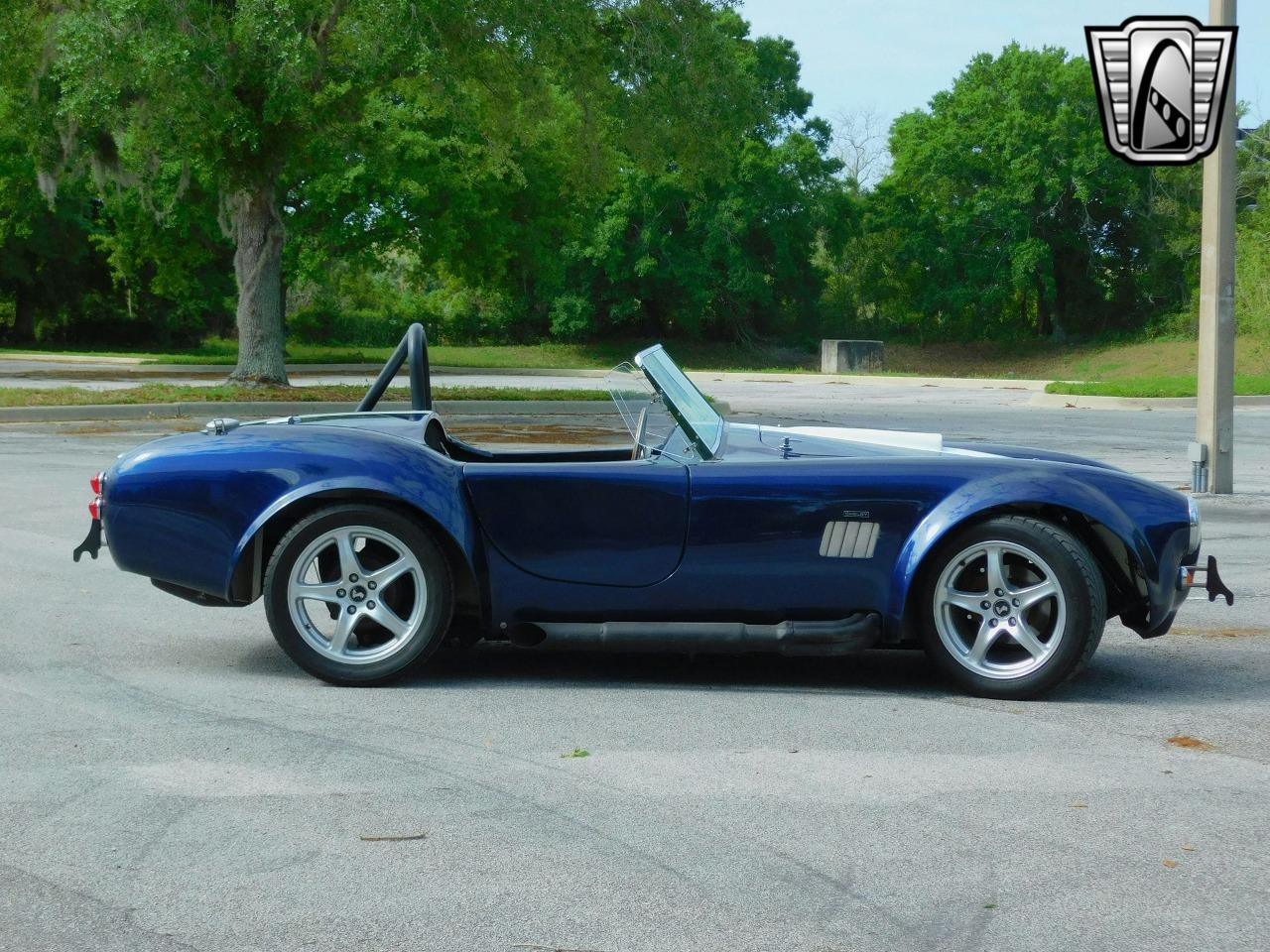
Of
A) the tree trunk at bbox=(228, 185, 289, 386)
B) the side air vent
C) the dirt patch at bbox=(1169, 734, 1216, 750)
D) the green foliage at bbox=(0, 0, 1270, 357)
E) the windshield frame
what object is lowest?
the dirt patch at bbox=(1169, 734, 1216, 750)

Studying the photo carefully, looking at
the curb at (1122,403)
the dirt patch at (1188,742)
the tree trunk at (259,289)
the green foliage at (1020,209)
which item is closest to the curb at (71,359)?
the tree trunk at (259,289)

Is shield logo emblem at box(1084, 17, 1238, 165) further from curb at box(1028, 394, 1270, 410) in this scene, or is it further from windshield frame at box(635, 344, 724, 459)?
curb at box(1028, 394, 1270, 410)

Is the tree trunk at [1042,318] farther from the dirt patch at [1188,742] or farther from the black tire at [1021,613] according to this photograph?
the dirt patch at [1188,742]

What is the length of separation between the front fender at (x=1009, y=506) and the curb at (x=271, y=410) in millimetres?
14709

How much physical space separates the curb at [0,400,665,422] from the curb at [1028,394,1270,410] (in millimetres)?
7017

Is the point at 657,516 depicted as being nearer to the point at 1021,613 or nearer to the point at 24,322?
the point at 1021,613

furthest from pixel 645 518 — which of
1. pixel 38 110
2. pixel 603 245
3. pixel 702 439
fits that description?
pixel 603 245

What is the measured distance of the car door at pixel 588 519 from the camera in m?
5.33

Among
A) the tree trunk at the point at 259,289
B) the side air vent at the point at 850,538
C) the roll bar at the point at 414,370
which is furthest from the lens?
the tree trunk at the point at 259,289

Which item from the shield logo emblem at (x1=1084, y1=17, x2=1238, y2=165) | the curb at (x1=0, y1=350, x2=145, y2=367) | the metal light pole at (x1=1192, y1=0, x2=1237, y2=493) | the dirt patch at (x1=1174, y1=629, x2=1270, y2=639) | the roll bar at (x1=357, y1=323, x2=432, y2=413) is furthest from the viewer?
the curb at (x1=0, y1=350, x2=145, y2=367)

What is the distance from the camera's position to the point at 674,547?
17.4 feet

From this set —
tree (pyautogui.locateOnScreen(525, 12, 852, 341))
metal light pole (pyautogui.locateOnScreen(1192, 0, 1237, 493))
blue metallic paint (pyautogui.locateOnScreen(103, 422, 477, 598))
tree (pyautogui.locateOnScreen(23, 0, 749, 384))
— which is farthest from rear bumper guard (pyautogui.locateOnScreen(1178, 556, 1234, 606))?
tree (pyautogui.locateOnScreen(525, 12, 852, 341))

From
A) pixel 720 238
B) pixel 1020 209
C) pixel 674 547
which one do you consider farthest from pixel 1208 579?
pixel 1020 209

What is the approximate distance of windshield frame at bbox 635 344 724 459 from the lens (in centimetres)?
553
